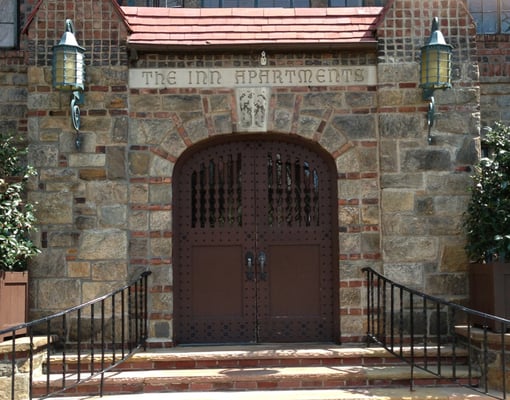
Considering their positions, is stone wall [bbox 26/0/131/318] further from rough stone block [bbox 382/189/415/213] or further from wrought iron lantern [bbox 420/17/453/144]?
wrought iron lantern [bbox 420/17/453/144]

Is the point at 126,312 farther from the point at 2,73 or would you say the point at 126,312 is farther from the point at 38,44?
the point at 2,73

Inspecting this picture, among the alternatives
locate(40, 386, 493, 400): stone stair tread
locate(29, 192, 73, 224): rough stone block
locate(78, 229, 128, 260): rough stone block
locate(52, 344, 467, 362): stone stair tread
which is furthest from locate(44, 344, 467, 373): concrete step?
locate(29, 192, 73, 224): rough stone block

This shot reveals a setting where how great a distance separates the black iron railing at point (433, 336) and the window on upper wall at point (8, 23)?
238 inches

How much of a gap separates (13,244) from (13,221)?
33 centimetres

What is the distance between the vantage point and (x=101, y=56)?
8.16m

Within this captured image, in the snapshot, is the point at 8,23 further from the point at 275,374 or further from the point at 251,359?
the point at 275,374

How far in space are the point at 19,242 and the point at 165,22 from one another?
3.08m

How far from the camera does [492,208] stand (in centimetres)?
739

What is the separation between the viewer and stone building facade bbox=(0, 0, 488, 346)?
7.99 metres

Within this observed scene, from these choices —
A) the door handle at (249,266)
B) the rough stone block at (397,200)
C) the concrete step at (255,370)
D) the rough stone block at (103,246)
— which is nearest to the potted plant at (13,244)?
the rough stone block at (103,246)

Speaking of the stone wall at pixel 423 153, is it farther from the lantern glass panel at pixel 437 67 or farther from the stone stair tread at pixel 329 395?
the stone stair tread at pixel 329 395

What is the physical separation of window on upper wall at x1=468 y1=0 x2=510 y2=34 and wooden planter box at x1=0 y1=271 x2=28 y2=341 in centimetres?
737

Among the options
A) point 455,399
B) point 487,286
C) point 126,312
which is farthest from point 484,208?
point 126,312

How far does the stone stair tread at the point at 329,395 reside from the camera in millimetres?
6629
